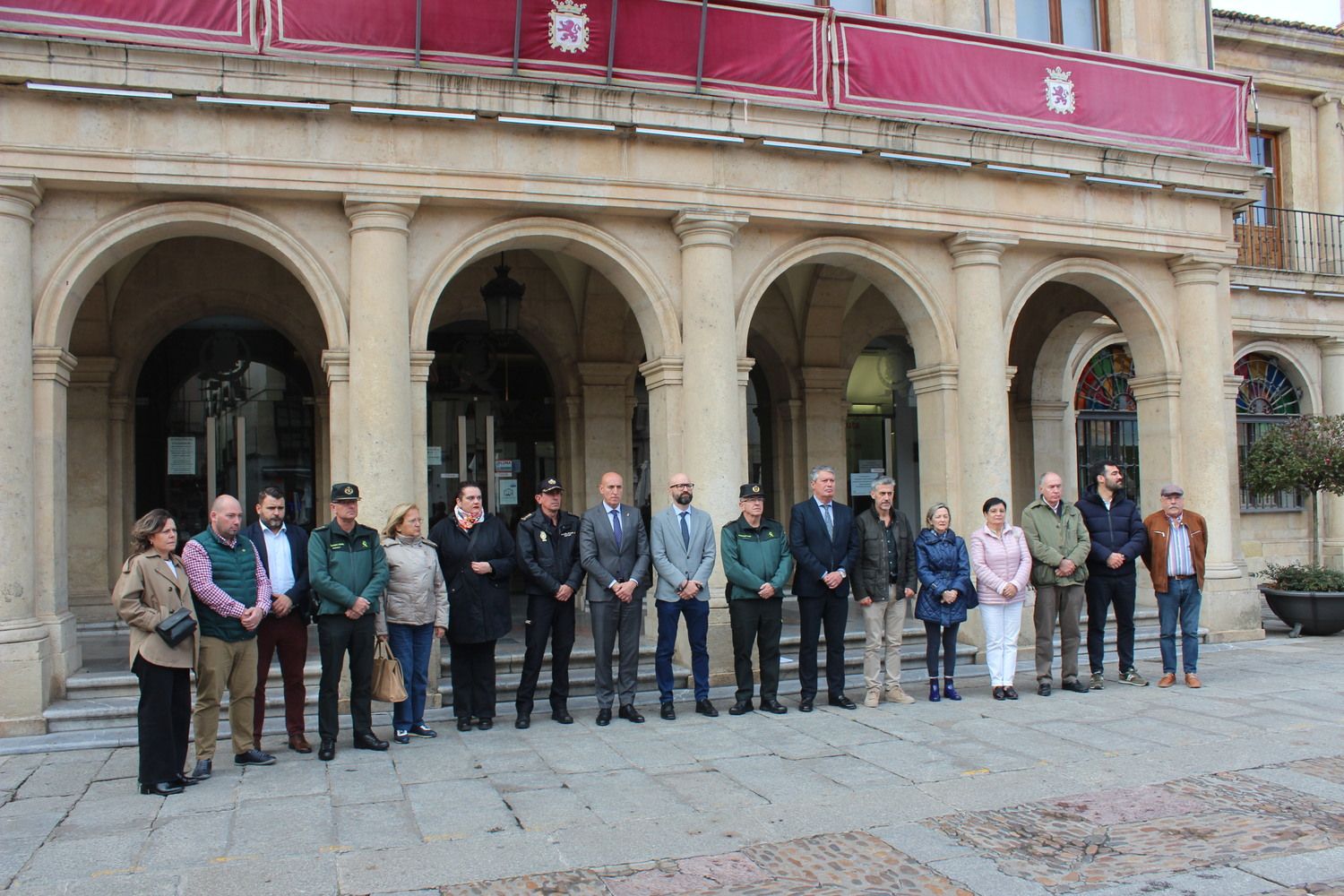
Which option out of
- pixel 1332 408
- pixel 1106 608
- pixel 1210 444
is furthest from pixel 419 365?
pixel 1332 408

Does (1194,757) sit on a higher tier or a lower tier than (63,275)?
lower

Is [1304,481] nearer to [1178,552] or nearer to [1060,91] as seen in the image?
→ [1178,552]

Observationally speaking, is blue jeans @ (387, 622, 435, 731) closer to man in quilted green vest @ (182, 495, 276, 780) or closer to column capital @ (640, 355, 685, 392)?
man in quilted green vest @ (182, 495, 276, 780)

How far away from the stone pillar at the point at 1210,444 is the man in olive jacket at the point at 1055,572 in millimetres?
3604

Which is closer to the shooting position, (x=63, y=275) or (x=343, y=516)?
(x=343, y=516)

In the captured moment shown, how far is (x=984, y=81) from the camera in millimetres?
10977

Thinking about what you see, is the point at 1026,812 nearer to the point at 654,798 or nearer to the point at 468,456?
the point at 654,798

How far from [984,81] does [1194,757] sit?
6.89 meters

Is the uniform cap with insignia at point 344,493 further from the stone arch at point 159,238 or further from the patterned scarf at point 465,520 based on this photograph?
the stone arch at point 159,238

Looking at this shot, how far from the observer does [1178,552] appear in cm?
927

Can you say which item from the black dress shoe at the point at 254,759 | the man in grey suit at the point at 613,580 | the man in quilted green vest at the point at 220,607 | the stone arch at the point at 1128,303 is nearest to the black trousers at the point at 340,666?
the black dress shoe at the point at 254,759

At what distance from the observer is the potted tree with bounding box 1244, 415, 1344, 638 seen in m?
12.5

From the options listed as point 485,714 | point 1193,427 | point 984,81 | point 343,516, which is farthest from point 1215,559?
point 343,516

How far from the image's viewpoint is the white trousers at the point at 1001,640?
885cm
